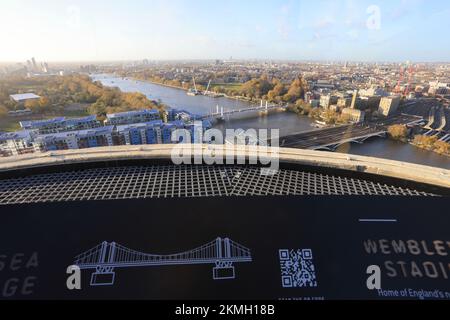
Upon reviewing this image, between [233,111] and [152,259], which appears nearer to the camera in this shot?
[152,259]

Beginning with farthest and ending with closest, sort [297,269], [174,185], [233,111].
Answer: [233,111] < [174,185] < [297,269]

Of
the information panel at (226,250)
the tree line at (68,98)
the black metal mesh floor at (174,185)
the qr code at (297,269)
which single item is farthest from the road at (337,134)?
the tree line at (68,98)

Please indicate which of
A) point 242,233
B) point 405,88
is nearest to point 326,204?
point 242,233

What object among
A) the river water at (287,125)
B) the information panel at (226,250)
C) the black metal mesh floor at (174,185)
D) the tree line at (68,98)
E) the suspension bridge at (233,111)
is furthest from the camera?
the suspension bridge at (233,111)

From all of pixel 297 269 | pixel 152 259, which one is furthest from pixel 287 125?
pixel 152 259

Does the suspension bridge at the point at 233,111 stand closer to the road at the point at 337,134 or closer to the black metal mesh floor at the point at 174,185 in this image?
the road at the point at 337,134

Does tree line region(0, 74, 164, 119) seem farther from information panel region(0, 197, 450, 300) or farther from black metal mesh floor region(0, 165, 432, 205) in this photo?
information panel region(0, 197, 450, 300)

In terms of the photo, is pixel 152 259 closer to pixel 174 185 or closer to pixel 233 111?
pixel 174 185

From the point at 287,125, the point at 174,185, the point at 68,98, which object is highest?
the point at 68,98
